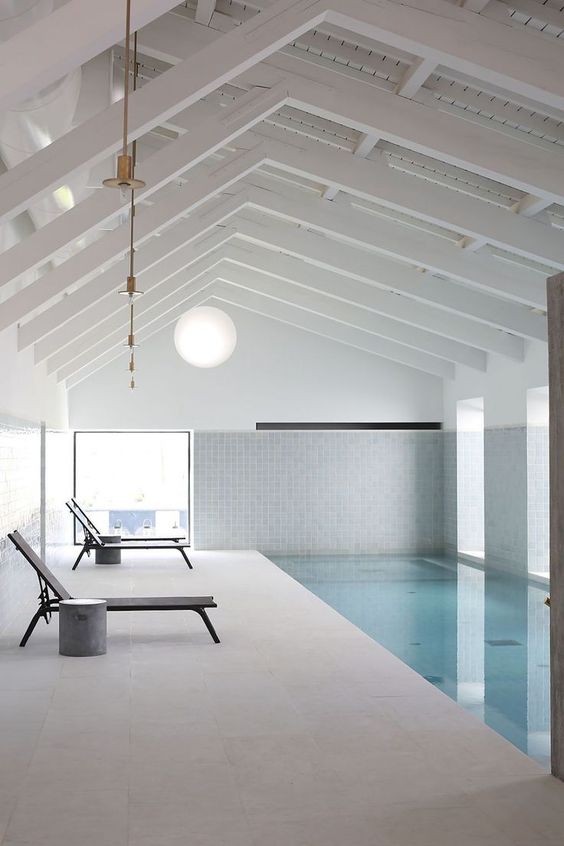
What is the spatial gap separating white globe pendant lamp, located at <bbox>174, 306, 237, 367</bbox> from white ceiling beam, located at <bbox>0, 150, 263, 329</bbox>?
82cm

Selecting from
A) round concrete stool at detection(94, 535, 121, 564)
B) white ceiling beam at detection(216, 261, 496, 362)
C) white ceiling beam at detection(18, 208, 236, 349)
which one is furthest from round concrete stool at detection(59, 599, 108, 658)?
white ceiling beam at detection(216, 261, 496, 362)

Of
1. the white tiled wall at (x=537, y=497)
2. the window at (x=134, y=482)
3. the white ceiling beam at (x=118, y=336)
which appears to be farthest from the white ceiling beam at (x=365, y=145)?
the window at (x=134, y=482)

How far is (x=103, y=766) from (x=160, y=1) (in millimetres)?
3343

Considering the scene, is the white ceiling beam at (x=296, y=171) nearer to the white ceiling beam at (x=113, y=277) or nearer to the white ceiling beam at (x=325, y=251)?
the white ceiling beam at (x=113, y=277)

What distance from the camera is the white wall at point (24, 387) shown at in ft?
28.7

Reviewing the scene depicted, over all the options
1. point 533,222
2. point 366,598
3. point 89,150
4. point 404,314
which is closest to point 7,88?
point 89,150

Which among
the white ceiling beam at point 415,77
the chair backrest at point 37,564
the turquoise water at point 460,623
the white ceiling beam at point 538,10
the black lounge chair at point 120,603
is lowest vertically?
the turquoise water at point 460,623

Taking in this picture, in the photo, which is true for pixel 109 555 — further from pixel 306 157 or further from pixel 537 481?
pixel 306 157

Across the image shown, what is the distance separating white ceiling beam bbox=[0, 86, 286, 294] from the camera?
23.4 feet

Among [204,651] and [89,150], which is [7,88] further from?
[204,651]

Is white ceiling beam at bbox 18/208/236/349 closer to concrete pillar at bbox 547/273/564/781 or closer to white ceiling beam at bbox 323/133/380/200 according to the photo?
white ceiling beam at bbox 323/133/380/200

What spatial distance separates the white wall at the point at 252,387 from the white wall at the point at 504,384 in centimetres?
93

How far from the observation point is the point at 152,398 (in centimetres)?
1530

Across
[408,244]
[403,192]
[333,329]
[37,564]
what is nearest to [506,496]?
[333,329]
